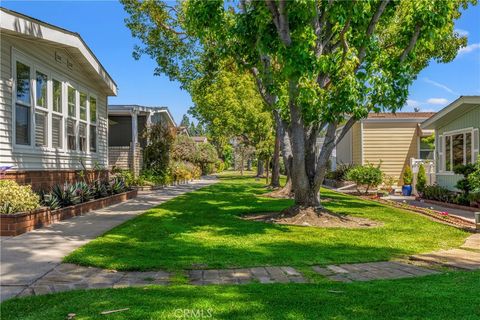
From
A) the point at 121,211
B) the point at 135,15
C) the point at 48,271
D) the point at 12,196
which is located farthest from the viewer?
the point at 135,15

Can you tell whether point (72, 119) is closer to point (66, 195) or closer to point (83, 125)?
point (83, 125)

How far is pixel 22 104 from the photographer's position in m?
9.99

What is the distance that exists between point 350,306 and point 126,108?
65.3ft

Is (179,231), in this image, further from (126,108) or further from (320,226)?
(126,108)

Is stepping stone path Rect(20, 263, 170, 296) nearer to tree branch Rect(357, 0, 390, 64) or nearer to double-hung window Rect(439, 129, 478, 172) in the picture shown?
tree branch Rect(357, 0, 390, 64)

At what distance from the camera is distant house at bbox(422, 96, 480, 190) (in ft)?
47.7

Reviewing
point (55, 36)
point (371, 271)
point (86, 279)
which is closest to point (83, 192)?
point (55, 36)

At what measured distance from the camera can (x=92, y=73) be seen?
47.9ft

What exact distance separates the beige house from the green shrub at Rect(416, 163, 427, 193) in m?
5.26

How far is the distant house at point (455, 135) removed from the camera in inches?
573

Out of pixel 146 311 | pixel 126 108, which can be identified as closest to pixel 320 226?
pixel 146 311

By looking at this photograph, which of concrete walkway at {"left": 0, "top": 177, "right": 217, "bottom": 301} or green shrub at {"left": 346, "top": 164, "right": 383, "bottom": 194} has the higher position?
green shrub at {"left": 346, "top": 164, "right": 383, "bottom": 194}

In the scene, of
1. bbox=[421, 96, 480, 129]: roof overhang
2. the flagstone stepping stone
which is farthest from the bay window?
bbox=[421, 96, 480, 129]: roof overhang

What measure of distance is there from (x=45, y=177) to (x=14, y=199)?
10.4 ft
